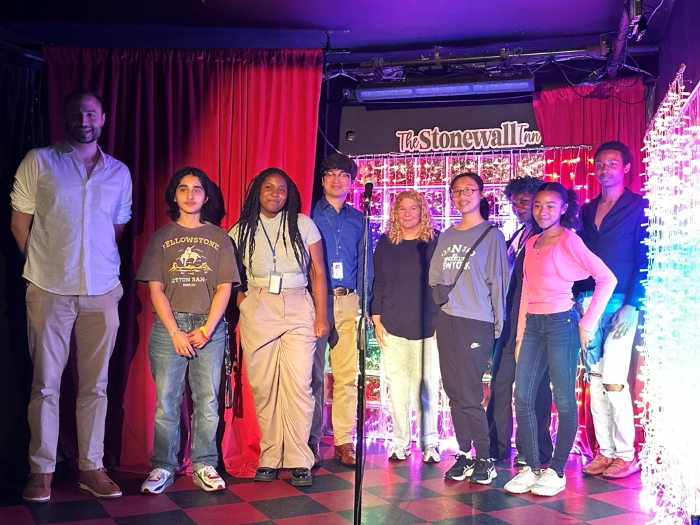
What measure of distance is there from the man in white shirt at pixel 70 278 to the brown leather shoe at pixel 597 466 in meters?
2.96

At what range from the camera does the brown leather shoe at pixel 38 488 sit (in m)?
3.88

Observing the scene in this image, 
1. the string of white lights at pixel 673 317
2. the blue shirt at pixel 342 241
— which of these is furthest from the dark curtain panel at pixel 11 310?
the string of white lights at pixel 673 317

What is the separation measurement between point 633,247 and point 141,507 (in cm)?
338

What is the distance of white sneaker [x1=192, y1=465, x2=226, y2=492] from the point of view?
4.17 meters

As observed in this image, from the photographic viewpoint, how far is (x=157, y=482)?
13.5 ft

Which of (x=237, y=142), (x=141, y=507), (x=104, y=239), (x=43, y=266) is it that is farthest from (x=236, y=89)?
(x=141, y=507)

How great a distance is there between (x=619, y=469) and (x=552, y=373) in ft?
3.21

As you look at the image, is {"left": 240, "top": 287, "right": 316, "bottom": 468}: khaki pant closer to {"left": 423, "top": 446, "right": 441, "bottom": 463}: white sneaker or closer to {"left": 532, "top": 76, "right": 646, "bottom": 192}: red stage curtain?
{"left": 423, "top": 446, "right": 441, "bottom": 463}: white sneaker

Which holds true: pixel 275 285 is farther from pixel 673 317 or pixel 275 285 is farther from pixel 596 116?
pixel 596 116

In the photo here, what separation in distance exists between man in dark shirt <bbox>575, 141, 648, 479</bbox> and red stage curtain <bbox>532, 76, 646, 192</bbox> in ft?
2.47

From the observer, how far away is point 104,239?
4.23 metres

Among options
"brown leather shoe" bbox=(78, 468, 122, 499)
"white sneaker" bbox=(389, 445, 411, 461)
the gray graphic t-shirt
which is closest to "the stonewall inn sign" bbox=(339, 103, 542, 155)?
the gray graphic t-shirt

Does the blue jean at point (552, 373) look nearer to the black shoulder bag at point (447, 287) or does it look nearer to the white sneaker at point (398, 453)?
the black shoulder bag at point (447, 287)

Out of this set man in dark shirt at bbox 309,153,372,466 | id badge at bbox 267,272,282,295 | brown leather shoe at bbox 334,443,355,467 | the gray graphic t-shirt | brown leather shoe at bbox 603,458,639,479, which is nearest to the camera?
the gray graphic t-shirt
